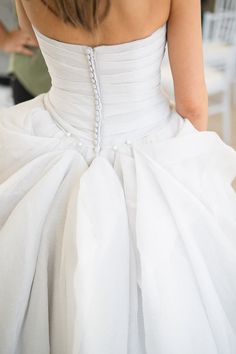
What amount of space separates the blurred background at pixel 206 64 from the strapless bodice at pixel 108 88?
1.95 ft

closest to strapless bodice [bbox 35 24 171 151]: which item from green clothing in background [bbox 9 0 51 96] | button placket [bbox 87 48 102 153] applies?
button placket [bbox 87 48 102 153]

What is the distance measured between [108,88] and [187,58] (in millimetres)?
165

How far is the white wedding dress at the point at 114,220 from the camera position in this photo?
2.56ft

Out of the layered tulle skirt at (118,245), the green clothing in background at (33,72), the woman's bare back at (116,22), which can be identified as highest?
the woman's bare back at (116,22)

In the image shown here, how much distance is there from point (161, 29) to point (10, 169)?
433 millimetres

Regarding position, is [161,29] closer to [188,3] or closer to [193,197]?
[188,3]

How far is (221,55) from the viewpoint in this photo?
2.56m

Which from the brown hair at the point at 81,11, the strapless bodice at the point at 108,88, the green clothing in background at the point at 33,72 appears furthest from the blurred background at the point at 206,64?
the brown hair at the point at 81,11

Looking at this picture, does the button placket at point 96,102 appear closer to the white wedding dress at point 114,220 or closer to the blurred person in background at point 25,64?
the white wedding dress at point 114,220

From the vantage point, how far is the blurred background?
4.77ft

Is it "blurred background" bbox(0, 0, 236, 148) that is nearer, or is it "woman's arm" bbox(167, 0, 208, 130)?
"woman's arm" bbox(167, 0, 208, 130)

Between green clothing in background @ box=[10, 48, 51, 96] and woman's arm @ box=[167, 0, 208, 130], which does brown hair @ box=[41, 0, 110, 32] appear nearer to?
woman's arm @ box=[167, 0, 208, 130]

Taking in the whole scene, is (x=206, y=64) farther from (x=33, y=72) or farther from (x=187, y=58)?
(x=187, y=58)

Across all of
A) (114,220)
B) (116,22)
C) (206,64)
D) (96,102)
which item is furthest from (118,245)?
(206,64)
